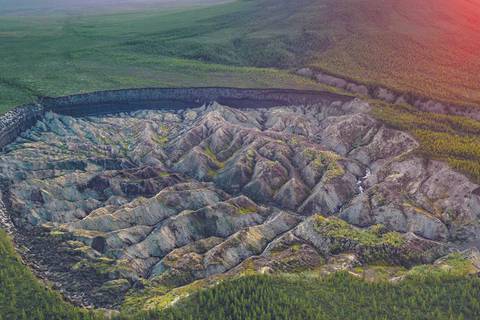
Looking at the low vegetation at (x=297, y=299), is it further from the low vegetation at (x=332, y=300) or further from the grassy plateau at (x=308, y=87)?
the grassy plateau at (x=308, y=87)

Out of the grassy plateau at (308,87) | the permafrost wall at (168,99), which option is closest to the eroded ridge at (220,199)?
the grassy plateau at (308,87)

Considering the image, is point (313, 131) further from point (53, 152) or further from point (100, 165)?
point (53, 152)

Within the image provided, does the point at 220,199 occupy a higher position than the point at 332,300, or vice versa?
the point at 332,300

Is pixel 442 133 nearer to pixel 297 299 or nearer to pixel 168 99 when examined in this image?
pixel 297 299

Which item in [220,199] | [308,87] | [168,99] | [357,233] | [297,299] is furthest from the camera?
[168,99]

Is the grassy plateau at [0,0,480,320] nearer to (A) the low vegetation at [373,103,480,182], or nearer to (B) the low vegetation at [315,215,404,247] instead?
(A) the low vegetation at [373,103,480,182]

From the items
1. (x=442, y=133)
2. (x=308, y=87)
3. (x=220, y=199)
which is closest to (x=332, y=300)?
(x=220, y=199)

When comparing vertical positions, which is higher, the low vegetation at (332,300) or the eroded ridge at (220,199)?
the low vegetation at (332,300)

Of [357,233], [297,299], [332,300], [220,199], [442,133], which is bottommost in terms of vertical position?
[220,199]

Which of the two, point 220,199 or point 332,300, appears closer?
point 332,300
